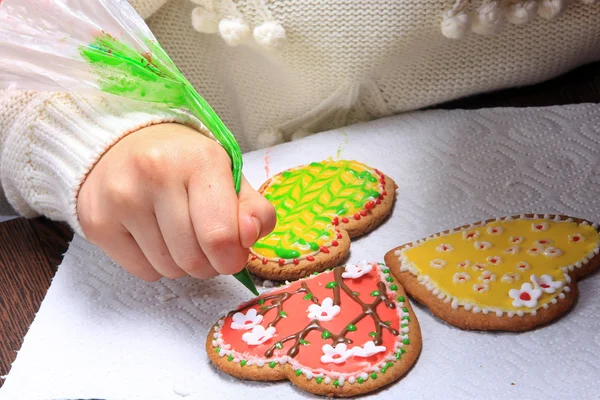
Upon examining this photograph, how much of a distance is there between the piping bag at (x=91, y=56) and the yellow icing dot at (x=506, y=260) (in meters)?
0.18

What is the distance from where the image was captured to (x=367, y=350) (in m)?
0.61

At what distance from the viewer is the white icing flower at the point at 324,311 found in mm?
651

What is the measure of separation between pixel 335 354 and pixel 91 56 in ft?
1.22

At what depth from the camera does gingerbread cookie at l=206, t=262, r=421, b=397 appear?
2.00ft

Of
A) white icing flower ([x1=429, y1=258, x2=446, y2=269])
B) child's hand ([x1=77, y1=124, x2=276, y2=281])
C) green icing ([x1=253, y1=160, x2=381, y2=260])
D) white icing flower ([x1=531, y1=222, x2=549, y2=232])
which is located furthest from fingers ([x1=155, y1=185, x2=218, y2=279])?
white icing flower ([x1=531, y1=222, x2=549, y2=232])

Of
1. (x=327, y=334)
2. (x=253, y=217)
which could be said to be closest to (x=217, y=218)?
(x=253, y=217)

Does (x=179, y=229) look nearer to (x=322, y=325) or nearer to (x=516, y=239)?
(x=322, y=325)

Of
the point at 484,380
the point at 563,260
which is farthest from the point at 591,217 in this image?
the point at 484,380

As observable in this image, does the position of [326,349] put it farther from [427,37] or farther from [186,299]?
[427,37]

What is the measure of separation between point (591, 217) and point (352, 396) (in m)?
0.31

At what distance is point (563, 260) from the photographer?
0.66 m

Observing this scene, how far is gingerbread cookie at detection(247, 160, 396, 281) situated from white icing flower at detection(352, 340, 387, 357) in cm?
13

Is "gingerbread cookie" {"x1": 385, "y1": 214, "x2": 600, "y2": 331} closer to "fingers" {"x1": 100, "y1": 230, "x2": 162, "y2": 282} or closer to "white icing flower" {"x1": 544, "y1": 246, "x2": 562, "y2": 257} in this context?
"white icing flower" {"x1": 544, "y1": 246, "x2": 562, "y2": 257}

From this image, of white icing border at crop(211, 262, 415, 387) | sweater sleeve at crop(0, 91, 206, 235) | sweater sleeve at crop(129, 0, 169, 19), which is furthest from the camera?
sweater sleeve at crop(129, 0, 169, 19)
